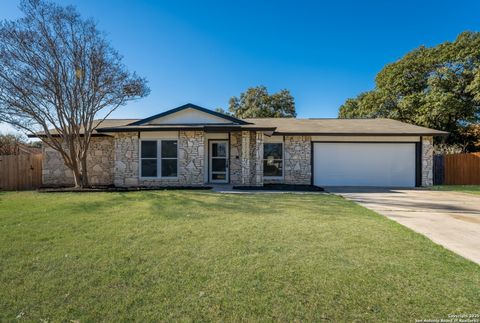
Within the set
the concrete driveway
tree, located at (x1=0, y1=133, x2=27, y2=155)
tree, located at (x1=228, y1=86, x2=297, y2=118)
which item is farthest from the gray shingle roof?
tree, located at (x1=228, y1=86, x2=297, y2=118)

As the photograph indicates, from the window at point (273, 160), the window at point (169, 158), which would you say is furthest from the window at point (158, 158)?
the window at point (273, 160)

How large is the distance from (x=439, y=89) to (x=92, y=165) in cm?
2411

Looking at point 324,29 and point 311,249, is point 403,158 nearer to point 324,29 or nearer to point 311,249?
point 324,29

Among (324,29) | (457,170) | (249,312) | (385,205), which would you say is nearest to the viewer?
(249,312)

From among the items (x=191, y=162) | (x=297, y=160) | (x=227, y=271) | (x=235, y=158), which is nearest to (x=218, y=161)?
(x=235, y=158)

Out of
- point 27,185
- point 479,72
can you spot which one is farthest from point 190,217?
point 479,72

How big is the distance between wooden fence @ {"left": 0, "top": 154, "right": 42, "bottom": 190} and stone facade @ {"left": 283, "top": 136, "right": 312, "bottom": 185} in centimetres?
1372

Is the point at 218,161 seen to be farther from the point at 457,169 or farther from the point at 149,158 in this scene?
the point at 457,169

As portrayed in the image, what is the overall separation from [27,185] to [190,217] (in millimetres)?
12784

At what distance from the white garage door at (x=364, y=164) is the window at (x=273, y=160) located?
1789 millimetres

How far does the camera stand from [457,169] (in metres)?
13.8

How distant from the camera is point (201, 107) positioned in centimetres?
1151

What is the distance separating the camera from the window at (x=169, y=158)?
11383 millimetres

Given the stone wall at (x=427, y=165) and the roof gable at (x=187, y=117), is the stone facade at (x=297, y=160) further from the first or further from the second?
the stone wall at (x=427, y=165)
